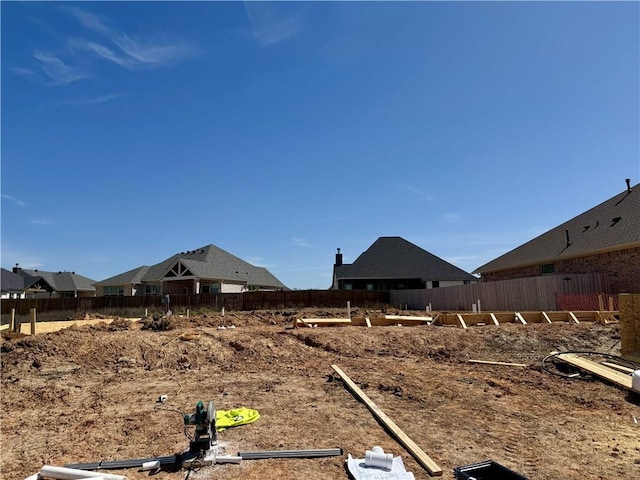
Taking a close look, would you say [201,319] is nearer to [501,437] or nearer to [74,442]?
[74,442]

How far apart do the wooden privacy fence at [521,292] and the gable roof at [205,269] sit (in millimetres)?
20064

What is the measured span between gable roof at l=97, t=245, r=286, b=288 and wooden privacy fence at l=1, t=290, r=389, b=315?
546 centimetres

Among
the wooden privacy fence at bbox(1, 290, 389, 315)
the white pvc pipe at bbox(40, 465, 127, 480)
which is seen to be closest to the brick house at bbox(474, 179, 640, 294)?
the wooden privacy fence at bbox(1, 290, 389, 315)

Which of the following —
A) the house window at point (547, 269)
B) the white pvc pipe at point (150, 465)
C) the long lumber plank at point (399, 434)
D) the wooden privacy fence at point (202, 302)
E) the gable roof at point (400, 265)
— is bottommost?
the white pvc pipe at point (150, 465)

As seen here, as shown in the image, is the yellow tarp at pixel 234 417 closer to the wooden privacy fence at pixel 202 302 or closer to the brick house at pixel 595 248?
the brick house at pixel 595 248

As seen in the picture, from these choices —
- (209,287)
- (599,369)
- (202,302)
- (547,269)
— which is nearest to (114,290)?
(209,287)

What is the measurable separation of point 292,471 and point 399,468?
1157mm

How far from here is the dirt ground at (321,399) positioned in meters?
4.86

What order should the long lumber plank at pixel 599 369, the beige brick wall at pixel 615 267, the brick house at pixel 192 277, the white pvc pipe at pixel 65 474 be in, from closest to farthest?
the white pvc pipe at pixel 65 474 < the long lumber plank at pixel 599 369 < the beige brick wall at pixel 615 267 < the brick house at pixel 192 277

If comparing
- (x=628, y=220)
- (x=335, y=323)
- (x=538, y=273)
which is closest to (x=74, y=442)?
(x=335, y=323)

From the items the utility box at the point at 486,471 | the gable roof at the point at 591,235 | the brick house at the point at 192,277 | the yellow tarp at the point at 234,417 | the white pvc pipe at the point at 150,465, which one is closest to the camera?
the utility box at the point at 486,471

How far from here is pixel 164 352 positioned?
1138 cm

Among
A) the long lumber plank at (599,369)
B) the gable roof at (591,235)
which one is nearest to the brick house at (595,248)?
the gable roof at (591,235)

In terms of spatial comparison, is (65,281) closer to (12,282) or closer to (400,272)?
(12,282)
